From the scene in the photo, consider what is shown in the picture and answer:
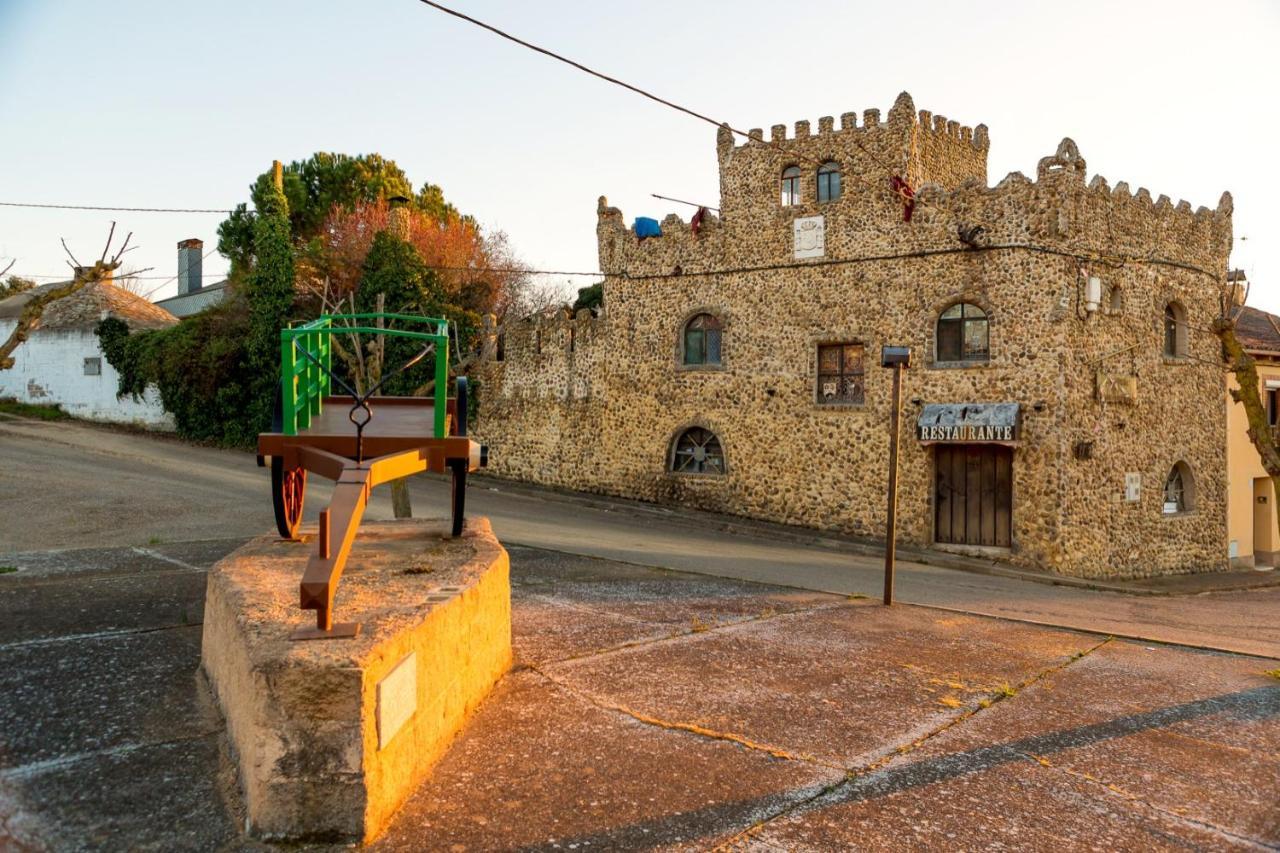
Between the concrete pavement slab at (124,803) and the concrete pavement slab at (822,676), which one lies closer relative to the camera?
the concrete pavement slab at (124,803)

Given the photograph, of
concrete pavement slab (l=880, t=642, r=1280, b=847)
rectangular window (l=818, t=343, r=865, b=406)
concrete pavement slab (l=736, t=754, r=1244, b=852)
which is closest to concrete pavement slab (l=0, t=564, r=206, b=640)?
concrete pavement slab (l=736, t=754, r=1244, b=852)

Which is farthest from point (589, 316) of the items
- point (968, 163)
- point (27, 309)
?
point (27, 309)

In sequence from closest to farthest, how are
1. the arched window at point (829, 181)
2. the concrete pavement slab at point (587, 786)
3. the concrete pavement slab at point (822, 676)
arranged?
the concrete pavement slab at point (587, 786) → the concrete pavement slab at point (822, 676) → the arched window at point (829, 181)

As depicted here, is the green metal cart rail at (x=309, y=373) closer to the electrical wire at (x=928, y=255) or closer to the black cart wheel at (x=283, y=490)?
the black cart wheel at (x=283, y=490)

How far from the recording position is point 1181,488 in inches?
758

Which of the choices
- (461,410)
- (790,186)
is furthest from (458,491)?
(790,186)

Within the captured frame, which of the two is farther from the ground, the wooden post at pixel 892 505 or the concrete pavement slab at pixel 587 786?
the wooden post at pixel 892 505

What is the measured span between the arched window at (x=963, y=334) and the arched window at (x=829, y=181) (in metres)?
3.51

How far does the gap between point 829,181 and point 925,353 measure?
4.24 metres

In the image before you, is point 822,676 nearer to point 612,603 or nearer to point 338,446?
point 612,603

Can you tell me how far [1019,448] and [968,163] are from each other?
7533mm

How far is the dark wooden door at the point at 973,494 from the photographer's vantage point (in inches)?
696

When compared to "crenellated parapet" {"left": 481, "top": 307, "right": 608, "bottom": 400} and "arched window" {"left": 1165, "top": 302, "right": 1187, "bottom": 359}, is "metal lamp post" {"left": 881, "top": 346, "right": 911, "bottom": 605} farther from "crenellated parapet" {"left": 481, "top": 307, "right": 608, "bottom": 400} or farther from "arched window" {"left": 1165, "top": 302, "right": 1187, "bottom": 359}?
"crenellated parapet" {"left": 481, "top": 307, "right": 608, "bottom": 400}

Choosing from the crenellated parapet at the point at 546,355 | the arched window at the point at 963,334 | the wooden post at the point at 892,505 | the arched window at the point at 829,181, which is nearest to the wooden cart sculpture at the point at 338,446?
the wooden post at the point at 892,505
